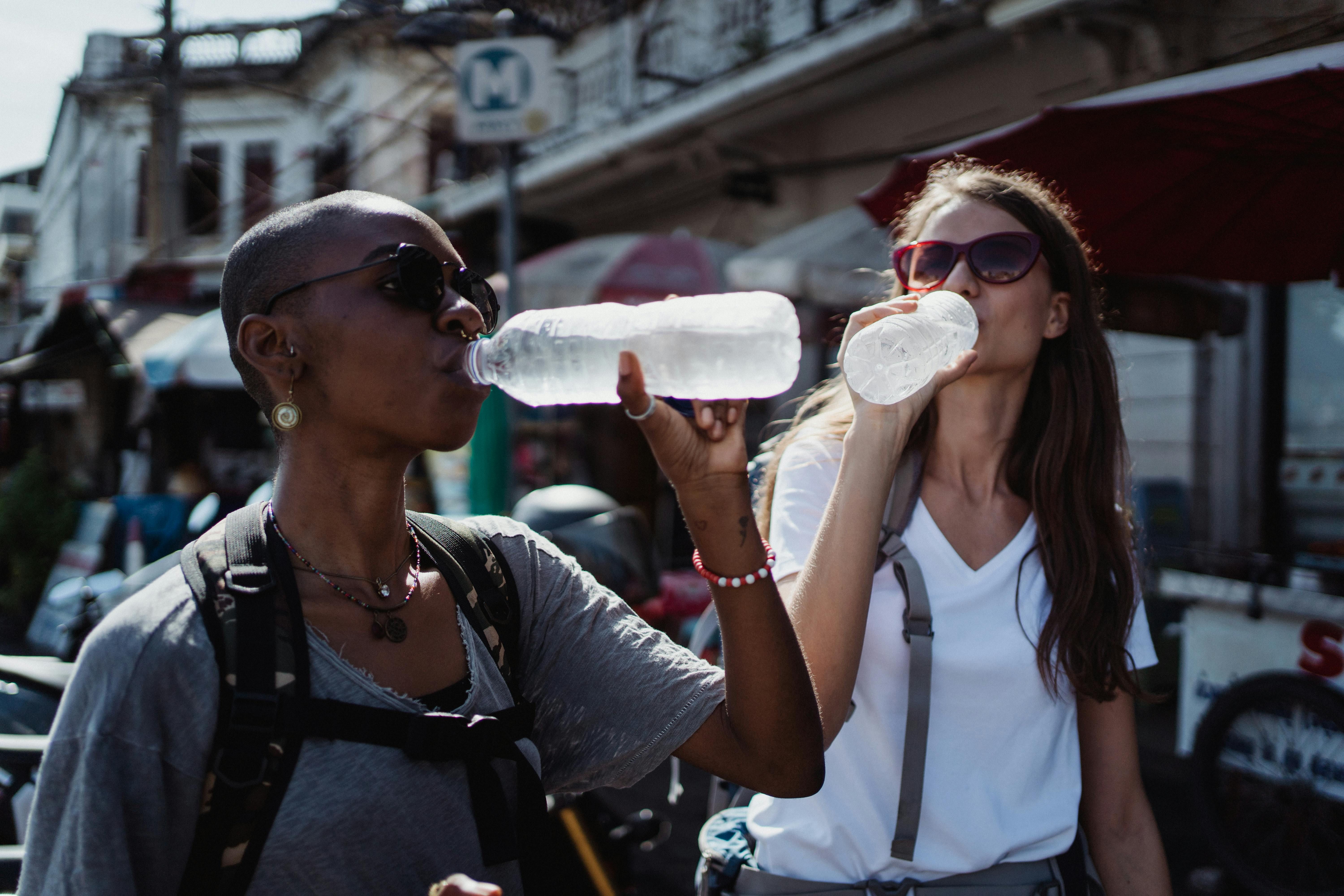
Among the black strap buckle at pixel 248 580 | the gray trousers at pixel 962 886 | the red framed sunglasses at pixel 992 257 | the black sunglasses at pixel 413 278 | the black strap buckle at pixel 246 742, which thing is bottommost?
the gray trousers at pixel 962 886

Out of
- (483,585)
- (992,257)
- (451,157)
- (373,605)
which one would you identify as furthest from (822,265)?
(451,157)

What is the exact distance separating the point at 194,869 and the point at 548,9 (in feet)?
39.3

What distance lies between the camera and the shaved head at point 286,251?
131 centimetres

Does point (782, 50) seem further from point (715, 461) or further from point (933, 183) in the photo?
point (715, 461)

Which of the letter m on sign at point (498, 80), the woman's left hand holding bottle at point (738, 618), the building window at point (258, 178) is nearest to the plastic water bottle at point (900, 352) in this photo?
the woman's left hand holding bottle at point (738, 618)

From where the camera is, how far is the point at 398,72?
18031 millimetres

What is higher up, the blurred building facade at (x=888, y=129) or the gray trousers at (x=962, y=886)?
the blurred building facade at (x=888, y=129)

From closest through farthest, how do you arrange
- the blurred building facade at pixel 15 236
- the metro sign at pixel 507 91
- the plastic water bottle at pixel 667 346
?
the plastic water bottle at pixel 667 346, the metro sign at pixel 507 91, the blurred building facade at pixel 15 236

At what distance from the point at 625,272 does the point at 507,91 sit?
2252 mm

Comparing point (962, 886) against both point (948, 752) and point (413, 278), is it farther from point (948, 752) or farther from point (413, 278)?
point (413, 278)

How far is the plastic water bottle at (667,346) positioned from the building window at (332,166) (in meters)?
17.8

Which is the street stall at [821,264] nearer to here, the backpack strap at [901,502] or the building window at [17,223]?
A: the backpack strap at [901,502]

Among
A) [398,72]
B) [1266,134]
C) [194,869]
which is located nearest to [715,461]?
[194,869]

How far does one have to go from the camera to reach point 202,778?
1.08m
